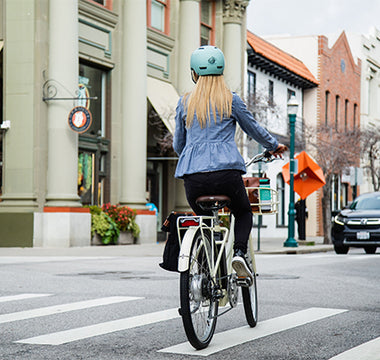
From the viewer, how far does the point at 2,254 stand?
58.3 ft

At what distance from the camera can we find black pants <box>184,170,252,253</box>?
5582 millimetres

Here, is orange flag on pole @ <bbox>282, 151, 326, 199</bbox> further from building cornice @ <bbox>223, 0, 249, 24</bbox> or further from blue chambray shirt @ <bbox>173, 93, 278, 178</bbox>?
blue chambray shirt @ <bbox>173, 93, 278, 178</bbox>

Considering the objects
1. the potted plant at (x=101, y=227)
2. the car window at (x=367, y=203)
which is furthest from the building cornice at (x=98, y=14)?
the car window at (x=367, y=203)

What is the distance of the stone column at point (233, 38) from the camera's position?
30172mm

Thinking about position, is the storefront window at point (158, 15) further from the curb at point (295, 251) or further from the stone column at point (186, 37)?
the curb at point (295, 251)

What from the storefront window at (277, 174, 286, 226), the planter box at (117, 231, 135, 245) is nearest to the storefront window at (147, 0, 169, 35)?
the planter box at (117, 231, 135, 245)

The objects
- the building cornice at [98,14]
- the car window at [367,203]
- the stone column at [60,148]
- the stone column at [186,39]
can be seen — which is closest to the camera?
the stone column at [60,148]

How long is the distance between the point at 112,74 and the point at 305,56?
19926 millimetres

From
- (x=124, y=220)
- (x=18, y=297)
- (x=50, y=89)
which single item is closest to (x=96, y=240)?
(x=124, y=220)

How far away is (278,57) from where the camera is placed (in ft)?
124

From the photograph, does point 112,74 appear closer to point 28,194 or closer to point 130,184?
point 130,184

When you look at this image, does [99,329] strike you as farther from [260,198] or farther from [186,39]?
[186,39]

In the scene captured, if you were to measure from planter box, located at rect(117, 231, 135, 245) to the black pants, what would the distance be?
1740cm

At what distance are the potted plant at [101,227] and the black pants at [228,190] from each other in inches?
646
